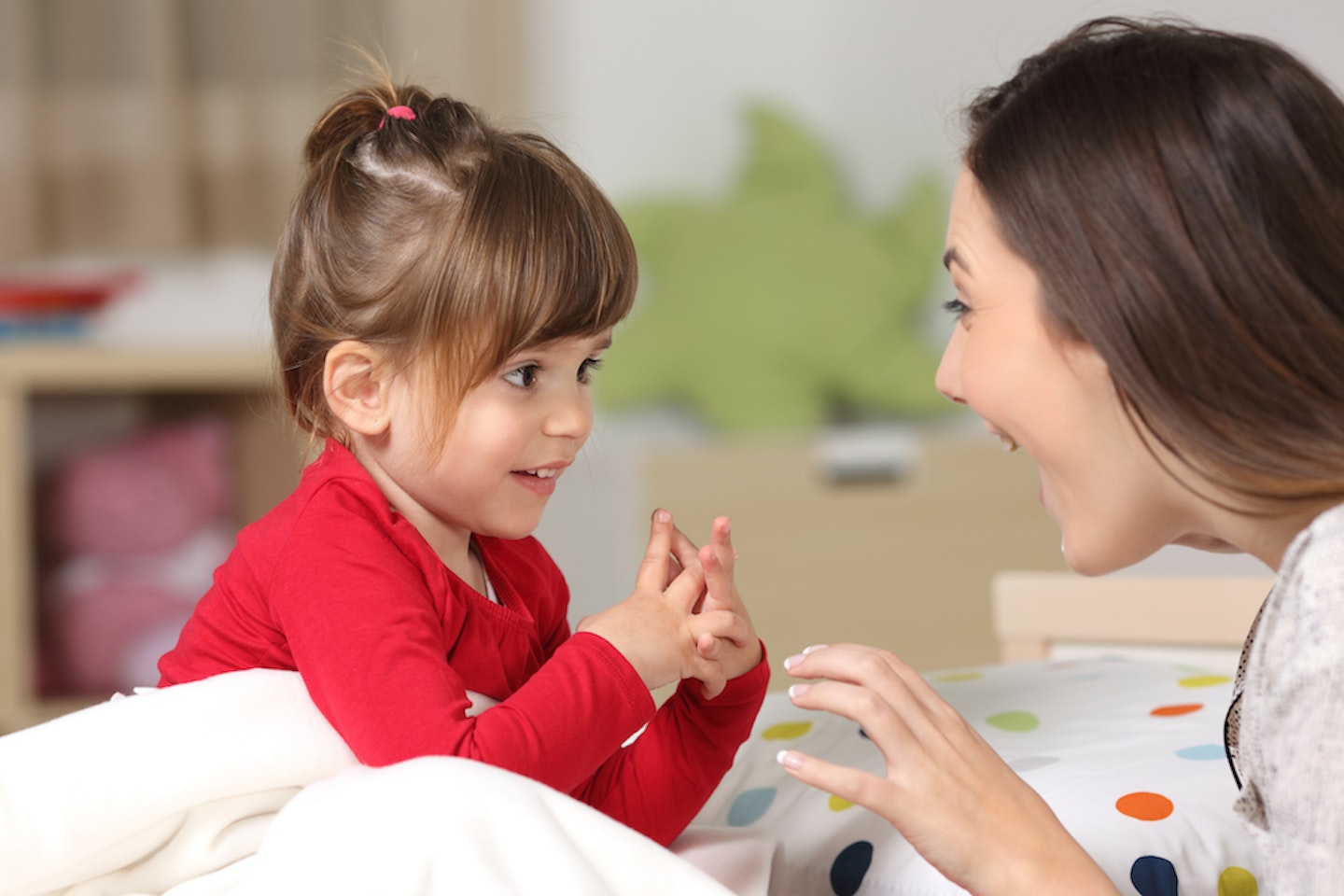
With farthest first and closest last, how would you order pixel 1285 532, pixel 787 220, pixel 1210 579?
pixel 787 220 < pixel 1210 579 < pixel 1285 532

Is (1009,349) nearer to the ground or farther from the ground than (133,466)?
farther from the ground

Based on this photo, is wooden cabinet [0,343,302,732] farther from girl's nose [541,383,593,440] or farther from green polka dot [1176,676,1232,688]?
green polka dot [1176,676,1232,688]

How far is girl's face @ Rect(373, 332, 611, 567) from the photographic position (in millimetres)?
837

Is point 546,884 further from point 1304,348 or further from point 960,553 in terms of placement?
point 960,553

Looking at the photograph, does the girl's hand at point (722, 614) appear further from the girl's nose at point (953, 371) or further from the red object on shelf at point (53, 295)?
the red object on shelf at point (53, 295)

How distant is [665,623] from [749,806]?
23 centimetres

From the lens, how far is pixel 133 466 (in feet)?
6.68

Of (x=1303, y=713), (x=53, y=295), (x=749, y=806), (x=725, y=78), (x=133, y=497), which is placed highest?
(x=725, y=78)

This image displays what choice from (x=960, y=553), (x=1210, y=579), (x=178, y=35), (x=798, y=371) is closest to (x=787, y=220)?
(x=798, y=371)

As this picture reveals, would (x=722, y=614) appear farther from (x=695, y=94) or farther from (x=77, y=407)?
(x=695, y=94)

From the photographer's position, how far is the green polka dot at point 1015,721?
1.04m

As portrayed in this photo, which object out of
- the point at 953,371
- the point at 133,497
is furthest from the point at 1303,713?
the point at 133,497

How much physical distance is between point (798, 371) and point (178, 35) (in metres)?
1.19

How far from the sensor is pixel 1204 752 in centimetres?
94
